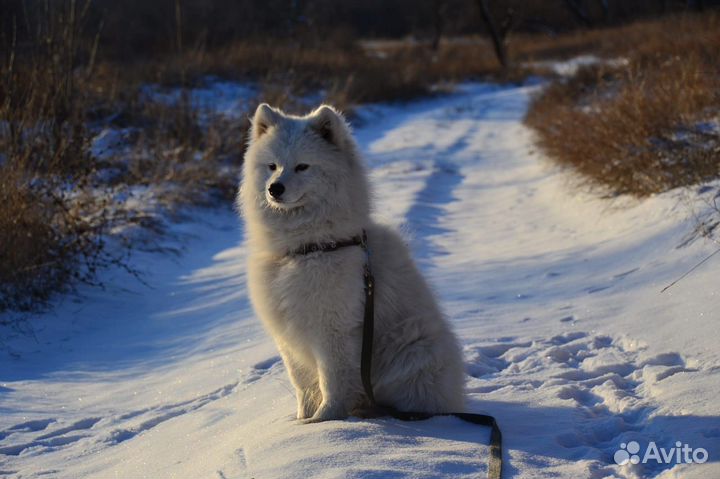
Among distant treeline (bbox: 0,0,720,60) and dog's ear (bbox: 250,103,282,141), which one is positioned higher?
distant treeline (bbox: 0,0,720,60)

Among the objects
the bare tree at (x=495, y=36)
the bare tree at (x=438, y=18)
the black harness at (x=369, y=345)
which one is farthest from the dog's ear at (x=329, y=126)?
the bare tree at (x=438, y=18)

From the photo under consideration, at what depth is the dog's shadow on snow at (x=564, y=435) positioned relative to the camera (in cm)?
281

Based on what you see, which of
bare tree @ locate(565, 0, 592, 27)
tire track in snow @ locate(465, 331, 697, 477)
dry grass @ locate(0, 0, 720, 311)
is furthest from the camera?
bare tree @ locate(565, 0, 592, 27)

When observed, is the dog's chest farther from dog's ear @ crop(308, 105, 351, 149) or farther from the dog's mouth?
dog's ear @ crop(308, 105, 351, 149)

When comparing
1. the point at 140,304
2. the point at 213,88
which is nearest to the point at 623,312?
the point at 140,304

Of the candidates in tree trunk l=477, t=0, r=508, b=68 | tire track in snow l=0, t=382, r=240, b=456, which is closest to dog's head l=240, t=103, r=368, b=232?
tire track in snow l=0, t=382, r=240, b=456

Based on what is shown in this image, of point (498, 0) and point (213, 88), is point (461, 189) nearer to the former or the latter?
point (213, 88)

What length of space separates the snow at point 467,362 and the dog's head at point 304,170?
86cm

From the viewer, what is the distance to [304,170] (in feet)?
12.0

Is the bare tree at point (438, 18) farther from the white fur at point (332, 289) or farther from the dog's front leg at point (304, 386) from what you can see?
the dog's front leg at point (304, 386)

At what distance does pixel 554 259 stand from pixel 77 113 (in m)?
5.55

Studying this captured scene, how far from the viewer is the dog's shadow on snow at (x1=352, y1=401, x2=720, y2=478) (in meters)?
2.81

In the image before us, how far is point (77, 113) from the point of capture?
807 centimetres

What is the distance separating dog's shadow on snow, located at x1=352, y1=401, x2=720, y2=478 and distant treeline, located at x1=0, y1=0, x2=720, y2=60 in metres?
6.09
